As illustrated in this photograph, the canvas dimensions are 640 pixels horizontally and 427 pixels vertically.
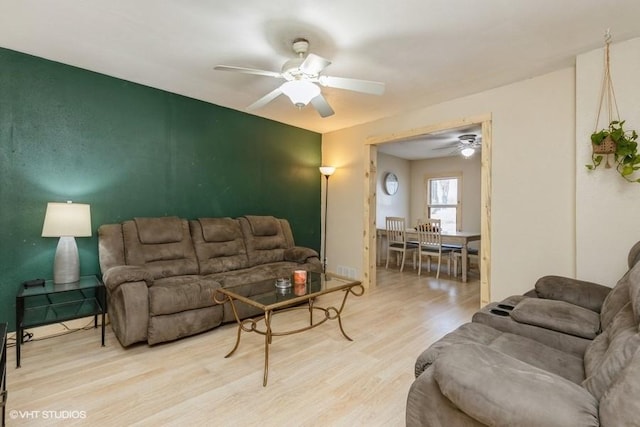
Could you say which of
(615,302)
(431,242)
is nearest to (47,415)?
(615,302)

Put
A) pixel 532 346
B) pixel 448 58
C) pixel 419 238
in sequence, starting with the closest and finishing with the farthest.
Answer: pixel 532 346 → pixel 448 58 → pixel 419 238

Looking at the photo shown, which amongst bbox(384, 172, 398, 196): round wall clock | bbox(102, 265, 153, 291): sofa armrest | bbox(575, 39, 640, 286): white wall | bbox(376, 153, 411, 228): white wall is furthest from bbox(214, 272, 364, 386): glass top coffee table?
bbox(384, 172, 398, 196): round wall clock

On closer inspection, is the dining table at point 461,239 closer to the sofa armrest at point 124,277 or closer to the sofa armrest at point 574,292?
the sofa armrest at point 574,292

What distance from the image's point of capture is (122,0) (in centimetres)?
192

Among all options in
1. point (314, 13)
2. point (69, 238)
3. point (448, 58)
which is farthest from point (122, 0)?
point (448, 58)

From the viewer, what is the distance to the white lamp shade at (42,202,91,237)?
2438 millimetres

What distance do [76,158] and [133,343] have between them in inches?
71.7

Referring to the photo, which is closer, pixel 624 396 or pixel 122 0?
pixel 624 396

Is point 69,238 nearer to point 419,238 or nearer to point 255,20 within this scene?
point 255,20

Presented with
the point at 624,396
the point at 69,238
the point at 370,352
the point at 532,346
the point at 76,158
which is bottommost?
the point at 370,352

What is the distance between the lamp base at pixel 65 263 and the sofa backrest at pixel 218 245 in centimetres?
104

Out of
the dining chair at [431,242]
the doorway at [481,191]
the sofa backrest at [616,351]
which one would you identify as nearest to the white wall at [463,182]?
the dining chair at [431,242]

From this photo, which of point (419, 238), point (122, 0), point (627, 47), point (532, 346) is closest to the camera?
point (532, 346)

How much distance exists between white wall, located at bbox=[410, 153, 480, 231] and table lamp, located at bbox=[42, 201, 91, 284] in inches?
259
